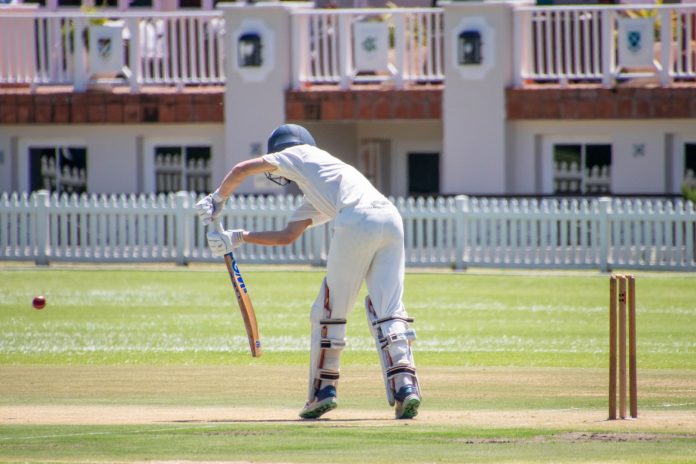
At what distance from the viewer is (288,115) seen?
25234mm

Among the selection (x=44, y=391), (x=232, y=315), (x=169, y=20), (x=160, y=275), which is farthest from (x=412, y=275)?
(x=44, y=391)

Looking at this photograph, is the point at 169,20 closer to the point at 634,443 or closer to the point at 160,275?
the point at 160,275

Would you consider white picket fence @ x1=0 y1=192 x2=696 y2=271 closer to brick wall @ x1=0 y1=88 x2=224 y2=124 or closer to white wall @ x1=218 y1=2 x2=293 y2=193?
white wall @ x1=218 y1=2 x2=293 y2=193

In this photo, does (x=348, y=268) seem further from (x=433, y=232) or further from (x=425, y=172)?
(x=425, y=172)

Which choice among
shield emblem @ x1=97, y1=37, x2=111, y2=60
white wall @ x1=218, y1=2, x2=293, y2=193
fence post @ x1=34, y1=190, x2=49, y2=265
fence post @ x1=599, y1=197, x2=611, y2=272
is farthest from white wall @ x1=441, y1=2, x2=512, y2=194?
fence post @ x1=34, y1=190, x2=49, y2=265

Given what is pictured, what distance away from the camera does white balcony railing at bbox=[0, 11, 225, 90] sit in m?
25.5

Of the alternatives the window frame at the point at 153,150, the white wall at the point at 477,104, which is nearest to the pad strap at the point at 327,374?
the white wall at the point at 477,104

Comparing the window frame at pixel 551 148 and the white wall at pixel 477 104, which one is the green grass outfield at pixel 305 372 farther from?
the window frame at pixel 551 148

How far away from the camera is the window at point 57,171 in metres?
27.3

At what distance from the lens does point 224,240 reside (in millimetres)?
8875

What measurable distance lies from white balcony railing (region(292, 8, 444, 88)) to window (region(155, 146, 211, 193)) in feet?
8.67

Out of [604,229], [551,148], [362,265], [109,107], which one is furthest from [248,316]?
[109,107]

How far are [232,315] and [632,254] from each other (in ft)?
25.7

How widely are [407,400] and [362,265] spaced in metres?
0.85
